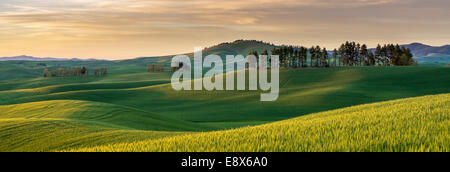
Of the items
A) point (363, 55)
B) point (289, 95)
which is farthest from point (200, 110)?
point (363, 55)

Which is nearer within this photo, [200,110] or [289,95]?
[200,110]

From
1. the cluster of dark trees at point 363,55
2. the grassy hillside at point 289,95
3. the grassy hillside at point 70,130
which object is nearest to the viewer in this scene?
the grassy hillside at point 70,130

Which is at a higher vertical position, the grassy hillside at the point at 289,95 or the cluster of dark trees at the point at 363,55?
the cluster of dark trees at the point at 363,55

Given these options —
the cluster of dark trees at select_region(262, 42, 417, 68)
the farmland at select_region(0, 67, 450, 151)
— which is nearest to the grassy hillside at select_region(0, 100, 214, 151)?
the farmland at select_region(0, 67, 450, 151)

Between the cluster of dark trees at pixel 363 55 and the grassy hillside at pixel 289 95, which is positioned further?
the cluster of dark trees at pixel 363 55

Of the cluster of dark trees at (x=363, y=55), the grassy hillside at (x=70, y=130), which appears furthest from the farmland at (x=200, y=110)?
the cluster of dark trees at (x=363, y=55)

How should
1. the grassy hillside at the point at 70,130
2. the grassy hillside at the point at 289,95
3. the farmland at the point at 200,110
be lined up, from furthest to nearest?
the grassy hillside at the point at 289,95
the grassy hillside at the point at 70,130
the farmland at the point at 200,110

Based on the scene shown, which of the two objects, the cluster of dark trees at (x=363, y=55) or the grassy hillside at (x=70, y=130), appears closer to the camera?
the grassy hillside at (x=70, y=130)

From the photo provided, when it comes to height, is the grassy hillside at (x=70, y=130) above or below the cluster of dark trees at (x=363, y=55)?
below

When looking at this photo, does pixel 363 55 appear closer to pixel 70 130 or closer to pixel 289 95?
pixel 289 95

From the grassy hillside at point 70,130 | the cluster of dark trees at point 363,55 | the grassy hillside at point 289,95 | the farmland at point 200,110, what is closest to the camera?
the farmland at point 200,110

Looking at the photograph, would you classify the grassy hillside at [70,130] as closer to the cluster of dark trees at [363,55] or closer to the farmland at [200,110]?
the farmland at [200,110]

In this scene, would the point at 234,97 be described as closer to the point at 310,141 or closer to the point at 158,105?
the point at 158,105
